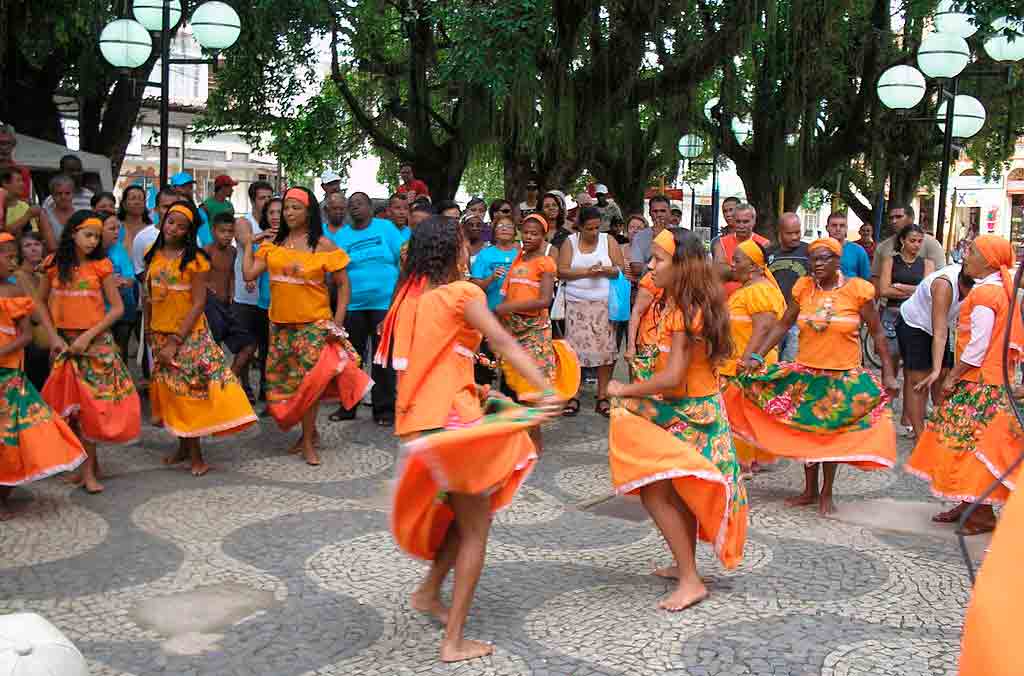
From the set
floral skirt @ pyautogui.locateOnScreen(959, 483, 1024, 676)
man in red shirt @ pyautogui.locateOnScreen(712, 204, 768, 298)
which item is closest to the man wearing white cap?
man in red shirt @ pyautogui.locateOnScreen(712, 204, 768, 298)

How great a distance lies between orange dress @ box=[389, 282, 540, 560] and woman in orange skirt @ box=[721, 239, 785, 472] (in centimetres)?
285

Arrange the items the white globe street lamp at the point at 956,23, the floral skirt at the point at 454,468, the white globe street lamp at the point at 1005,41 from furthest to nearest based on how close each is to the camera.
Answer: the white globe street lamp at the point at 956,23, the white globe street lamp at the point at 1005,41, the floral skirt at the point at 454,468

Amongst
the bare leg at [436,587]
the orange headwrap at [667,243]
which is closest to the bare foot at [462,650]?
the bare leg at [436,587]

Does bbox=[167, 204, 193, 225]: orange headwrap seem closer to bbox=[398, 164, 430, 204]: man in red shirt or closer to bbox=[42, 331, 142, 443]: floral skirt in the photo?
bbox=[42, 331, 142, 443]: floral skirt

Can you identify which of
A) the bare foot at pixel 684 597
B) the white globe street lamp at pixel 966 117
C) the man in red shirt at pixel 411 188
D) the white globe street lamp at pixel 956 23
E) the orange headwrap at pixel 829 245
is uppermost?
the white globe street lamp at pixel 956 23

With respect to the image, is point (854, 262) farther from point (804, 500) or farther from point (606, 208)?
point (606, 208)

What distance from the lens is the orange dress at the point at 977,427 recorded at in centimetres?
573

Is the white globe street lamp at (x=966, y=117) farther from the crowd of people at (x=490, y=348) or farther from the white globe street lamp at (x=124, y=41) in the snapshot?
the white globe street lamp at (x=124, y=41)

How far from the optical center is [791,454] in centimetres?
639

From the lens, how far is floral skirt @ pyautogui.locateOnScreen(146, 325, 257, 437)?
22.6 ft

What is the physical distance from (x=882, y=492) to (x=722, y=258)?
2.22m

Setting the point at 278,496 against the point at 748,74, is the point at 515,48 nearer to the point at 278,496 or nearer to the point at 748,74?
the point at 748,74

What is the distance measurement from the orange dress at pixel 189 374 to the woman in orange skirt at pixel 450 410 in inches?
114

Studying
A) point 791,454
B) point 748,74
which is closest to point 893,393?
point 791,454
